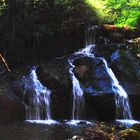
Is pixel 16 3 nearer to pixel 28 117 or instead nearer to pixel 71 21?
pixel 71 21

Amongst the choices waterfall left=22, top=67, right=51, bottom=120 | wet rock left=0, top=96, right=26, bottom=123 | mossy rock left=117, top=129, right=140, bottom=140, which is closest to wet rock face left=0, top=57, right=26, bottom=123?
wet rock left=0, top=96, right=26, bottom=123

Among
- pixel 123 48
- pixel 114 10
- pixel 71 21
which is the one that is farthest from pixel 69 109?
pixel 114 10

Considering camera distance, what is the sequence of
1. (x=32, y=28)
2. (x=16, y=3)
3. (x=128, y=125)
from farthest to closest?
(x=32, y=28) → (x=16, y=3) → (x=128, y=125)

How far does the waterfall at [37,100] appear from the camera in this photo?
17000mm

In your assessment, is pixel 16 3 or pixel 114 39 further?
pixel 114 39

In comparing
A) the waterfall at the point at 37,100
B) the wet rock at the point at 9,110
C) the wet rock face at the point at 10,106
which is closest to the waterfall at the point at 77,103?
the waterfall at the point at 37,100

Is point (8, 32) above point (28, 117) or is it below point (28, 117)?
above

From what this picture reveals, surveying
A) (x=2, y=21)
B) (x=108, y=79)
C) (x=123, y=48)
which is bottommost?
(x=108, y=79)

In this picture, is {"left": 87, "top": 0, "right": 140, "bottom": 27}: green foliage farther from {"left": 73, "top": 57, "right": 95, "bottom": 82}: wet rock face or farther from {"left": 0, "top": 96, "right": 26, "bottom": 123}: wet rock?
{"left": 0, "top": 96, "right": 26, "bottom": 123}: wet rock

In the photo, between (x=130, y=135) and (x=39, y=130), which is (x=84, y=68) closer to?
(x=39, y=130)

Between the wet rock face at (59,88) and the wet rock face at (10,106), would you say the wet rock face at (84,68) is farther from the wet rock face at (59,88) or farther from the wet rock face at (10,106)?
the wet rock face at (10,106)

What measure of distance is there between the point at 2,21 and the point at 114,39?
550cm

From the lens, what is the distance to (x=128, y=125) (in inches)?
617

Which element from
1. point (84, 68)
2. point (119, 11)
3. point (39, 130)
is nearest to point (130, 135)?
point (39, 130)
